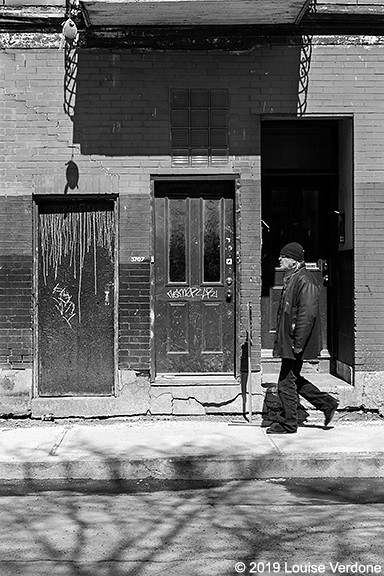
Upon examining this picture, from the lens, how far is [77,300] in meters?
9.60

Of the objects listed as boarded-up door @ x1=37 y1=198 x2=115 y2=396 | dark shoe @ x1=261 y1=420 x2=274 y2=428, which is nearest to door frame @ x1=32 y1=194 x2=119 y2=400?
boarded-up door @ x1=37 y1=198 x2=115 y2=396

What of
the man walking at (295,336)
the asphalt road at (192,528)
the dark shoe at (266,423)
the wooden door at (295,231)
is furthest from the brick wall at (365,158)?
the asphalt road at (192,528)

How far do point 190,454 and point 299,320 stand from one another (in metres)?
1.88

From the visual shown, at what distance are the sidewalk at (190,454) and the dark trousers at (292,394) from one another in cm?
21

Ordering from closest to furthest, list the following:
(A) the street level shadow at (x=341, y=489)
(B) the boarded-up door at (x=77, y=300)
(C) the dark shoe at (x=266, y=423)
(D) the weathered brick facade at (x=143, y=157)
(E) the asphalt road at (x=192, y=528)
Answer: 1. (E) the asphalt road at (x=192, y=528)
2. (A) the street level shadow at (x=341, y=489)
3. (C) the dark shoe at (x=266, y=423)
4. (D) the weathered brick facade at (x=143, y=157)
5. (B) the boarded-up door at (x=77, y=300)

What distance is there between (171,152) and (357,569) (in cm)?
581

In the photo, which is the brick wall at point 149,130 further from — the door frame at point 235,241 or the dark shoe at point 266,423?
the dark shoe at point 266,423

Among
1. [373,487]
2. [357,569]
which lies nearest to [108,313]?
[373,487]

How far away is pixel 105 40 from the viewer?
9.47 m

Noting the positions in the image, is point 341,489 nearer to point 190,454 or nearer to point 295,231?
point 190,454

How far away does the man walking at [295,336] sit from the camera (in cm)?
848

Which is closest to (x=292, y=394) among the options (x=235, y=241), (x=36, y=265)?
(x=235, y=241)

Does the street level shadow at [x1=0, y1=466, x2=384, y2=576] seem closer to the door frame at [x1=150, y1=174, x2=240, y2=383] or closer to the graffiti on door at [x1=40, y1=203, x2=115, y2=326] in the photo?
the door frame at [x1=150, y1=174, x2=240, y2=383]

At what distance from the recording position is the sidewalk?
7.47m
